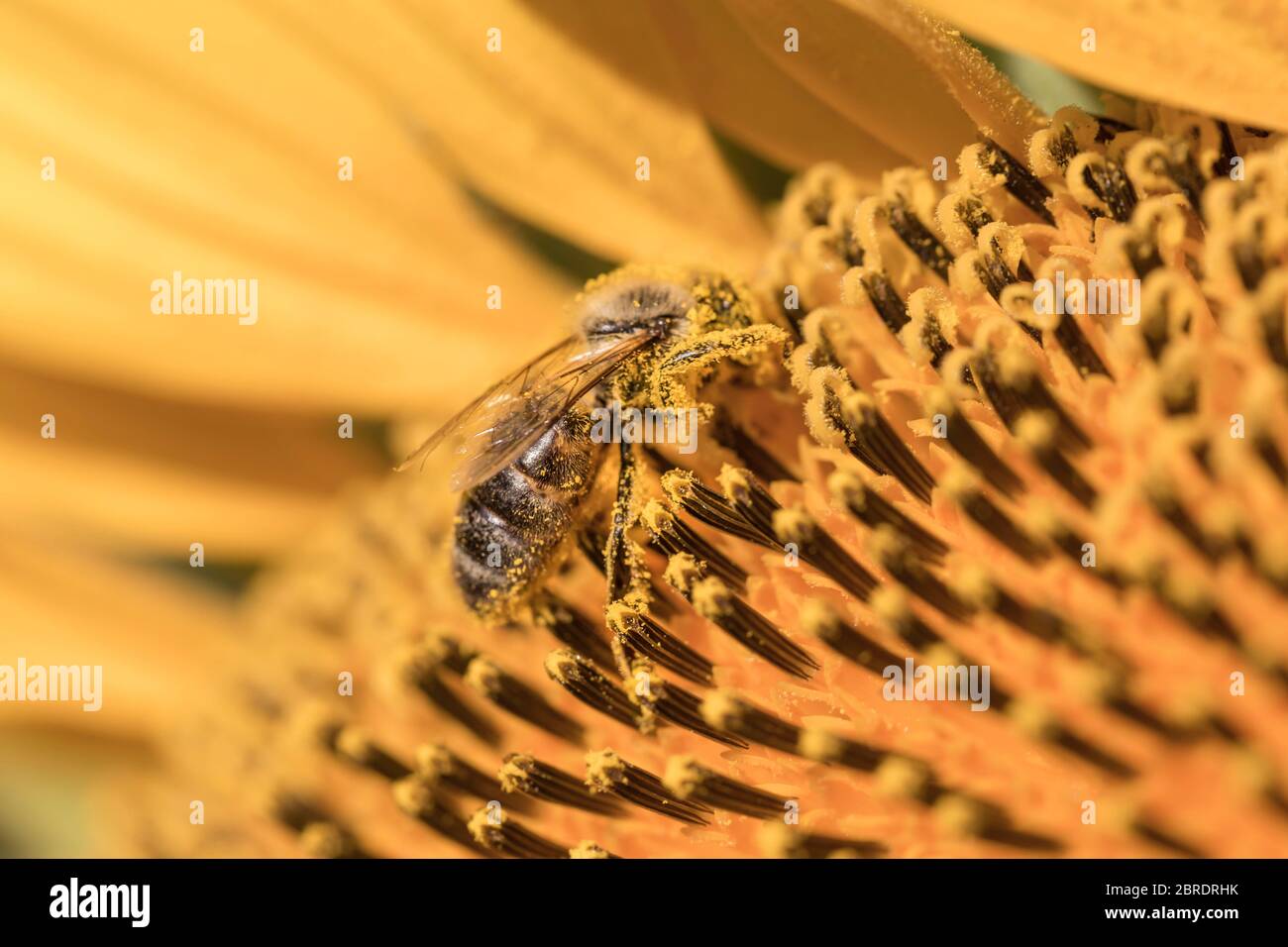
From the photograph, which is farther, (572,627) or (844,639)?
(572,627)

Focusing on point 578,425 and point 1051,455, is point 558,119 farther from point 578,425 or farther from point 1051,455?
point 1051,455

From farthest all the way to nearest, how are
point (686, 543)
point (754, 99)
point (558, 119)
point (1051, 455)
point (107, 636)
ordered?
point (107, 636), point (558, 119), point (754, 99), point (686, 543), point (1051, 455)

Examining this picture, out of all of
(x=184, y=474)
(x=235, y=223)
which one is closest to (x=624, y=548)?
(x=235, y=223)

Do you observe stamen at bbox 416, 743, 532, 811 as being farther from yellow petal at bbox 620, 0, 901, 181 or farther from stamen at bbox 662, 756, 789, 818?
yellow petal at bbox 620, 0, 901, 181

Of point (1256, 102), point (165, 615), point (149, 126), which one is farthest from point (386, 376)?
point (1256, 102)

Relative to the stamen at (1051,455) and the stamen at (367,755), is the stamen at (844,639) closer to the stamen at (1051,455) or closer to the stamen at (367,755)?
the stamen at (1051,455)

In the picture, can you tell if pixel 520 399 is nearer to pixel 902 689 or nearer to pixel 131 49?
pixel 902 689
